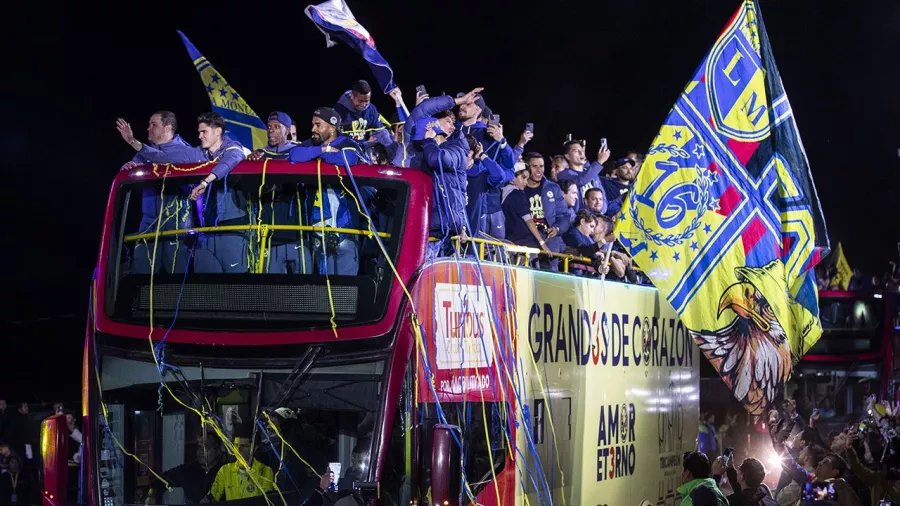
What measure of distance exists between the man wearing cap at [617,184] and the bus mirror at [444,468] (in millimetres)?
7158

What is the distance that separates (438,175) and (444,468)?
8.15 ft

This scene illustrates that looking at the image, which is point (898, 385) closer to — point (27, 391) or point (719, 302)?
point (719, 302)

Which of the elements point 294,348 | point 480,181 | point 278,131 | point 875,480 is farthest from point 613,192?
point 294,348

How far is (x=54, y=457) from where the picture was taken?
7.28 meters

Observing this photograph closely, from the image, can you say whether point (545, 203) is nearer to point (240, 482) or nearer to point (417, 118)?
point (417, 118)

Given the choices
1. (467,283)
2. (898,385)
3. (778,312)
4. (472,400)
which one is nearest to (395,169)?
(467,283)

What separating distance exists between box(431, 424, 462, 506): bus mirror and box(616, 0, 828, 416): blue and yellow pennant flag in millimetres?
4545

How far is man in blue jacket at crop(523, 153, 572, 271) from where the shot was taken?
38.3 ft

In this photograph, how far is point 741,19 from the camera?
10977 millimetres

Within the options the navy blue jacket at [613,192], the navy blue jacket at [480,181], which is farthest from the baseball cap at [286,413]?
the navy blue jacket at [613,192]

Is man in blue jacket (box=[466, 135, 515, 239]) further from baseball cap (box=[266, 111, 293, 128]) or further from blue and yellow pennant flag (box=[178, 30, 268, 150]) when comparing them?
blue and yellow pennant flag (box=[178, 30, 268, 150])

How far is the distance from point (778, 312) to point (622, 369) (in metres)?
1.48

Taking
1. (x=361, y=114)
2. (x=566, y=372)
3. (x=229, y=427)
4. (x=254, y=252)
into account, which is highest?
(x=361, y=114)

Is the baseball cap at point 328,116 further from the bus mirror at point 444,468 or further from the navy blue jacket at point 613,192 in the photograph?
the navy blue jacket at point 613,192
